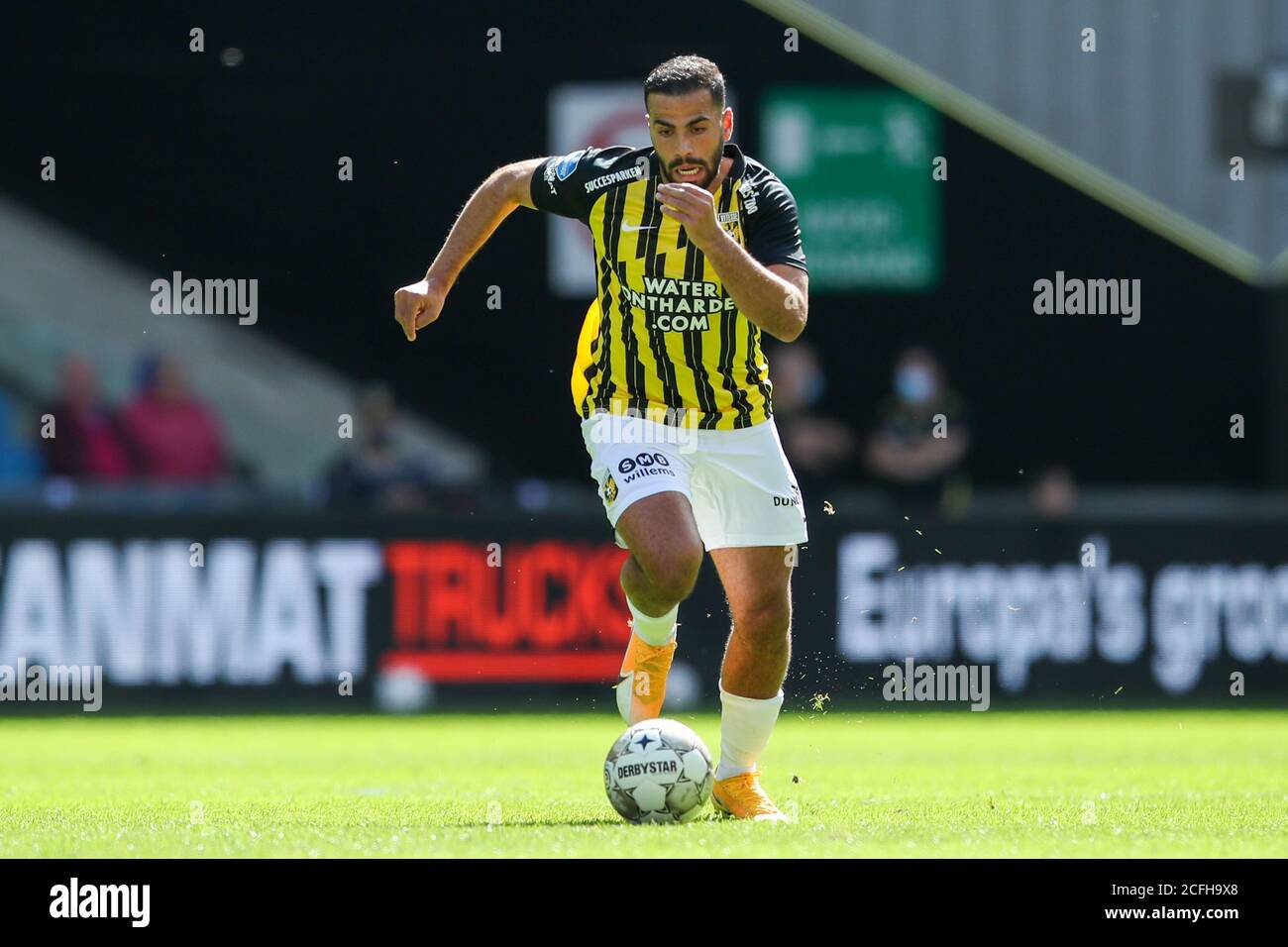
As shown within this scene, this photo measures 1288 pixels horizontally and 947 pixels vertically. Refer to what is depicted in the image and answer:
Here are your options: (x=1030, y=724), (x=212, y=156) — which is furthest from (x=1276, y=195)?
(x=212, y=156)

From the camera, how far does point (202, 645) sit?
510 inches

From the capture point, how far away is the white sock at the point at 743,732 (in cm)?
684

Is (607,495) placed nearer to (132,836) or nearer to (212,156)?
(132,836)

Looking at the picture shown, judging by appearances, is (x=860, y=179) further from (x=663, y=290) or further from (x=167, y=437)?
(x=663, y=290)

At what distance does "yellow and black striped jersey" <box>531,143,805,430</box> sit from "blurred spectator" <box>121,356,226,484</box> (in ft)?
25.6

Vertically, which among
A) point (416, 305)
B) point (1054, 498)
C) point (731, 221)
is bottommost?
point (1054, 498)

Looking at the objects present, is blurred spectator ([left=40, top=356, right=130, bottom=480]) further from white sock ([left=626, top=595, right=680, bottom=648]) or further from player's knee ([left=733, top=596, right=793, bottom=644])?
player's knee ([left=733, top=596, right=793, bottom=644])

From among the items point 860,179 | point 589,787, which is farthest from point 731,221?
point 860,179

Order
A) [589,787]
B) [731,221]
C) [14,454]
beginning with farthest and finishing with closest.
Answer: [14,454] → [589,787] → [731,221]

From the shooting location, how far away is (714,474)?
6.96 m

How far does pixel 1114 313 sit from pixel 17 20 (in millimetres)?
9001

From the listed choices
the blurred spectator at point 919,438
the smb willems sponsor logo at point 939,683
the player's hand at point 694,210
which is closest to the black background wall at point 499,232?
the blurred spectator at point 919,438

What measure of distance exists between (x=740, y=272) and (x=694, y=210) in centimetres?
27
